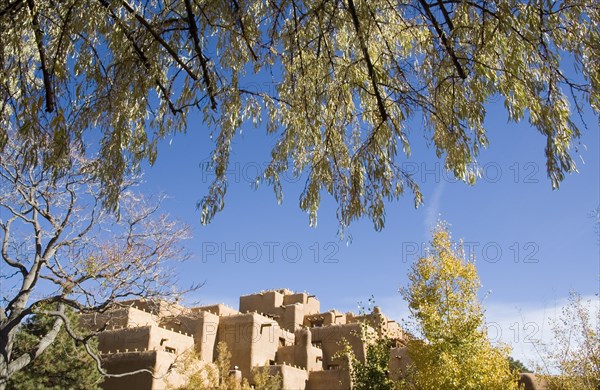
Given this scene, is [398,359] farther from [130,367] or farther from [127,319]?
[127,319]

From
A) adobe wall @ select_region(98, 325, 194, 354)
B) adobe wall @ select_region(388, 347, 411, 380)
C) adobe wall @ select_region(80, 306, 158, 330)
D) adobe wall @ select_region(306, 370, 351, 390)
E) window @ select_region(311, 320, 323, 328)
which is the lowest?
adobe wall @ select_region(306, 370, 351, 390)

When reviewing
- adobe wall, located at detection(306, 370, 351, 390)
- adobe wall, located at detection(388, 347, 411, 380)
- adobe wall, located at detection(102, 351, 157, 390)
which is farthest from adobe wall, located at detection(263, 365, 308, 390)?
adobe wall, located at detection(102, 351, 157, 390)

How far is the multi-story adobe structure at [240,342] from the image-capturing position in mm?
26219

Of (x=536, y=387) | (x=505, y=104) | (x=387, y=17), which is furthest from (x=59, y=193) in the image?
(x=536, y=387)

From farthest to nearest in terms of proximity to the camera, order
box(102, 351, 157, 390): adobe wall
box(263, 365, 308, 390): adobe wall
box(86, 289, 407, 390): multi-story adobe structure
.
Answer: box(263, 365, 308, 390): adobe wall
box(86, 289, 407, 390): multi-story adobe structure
box(102, 351, 157, 390): adobe wall

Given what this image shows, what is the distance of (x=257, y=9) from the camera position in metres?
5.77

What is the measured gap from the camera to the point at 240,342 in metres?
31.6

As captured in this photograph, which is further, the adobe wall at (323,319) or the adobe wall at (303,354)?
the adobe wall at (323,319)

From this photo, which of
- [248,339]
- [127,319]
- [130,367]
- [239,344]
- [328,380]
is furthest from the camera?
[239,344]

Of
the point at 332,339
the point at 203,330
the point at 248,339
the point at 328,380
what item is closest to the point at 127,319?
the point at 203,330

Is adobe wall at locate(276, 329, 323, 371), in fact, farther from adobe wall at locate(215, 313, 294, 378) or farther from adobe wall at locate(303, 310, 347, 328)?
adobe wall at locate(303, 310, 347, 328)

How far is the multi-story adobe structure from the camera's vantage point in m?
26.2

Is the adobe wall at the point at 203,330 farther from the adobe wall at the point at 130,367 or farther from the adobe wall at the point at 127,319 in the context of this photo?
the adobe wall at the point at 130,367

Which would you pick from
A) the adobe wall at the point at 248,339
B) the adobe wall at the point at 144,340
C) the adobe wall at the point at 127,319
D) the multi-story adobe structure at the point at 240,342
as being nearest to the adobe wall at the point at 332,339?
the multi-story adobe structure at the point at 240,342
